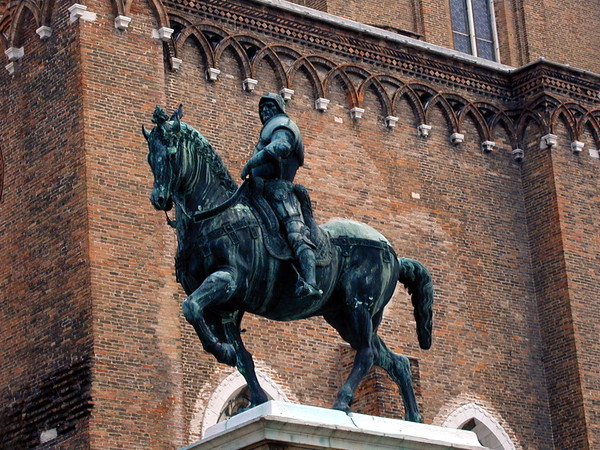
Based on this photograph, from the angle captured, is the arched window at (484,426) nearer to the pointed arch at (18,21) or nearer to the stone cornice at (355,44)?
the stone cornice at (355,44)

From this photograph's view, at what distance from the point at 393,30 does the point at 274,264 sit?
16.0 meters

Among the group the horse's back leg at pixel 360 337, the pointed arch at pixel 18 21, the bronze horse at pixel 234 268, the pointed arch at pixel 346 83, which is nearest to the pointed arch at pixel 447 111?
the pointed arch at pixel 346 83

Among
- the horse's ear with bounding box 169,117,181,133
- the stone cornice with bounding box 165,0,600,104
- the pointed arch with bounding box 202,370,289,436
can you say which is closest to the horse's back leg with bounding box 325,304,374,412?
the horse's ear with bounding box 169,117,181,133

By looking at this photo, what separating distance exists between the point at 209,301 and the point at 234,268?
46 cm

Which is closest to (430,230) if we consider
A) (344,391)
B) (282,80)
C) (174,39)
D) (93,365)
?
(282,80)

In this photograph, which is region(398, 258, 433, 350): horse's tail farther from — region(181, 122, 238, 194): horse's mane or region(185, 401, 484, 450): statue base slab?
region(181, 122, 238, 194): horse's mane

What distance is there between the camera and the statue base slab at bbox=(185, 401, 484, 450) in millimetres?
13086

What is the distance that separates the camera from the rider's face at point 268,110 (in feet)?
49.5

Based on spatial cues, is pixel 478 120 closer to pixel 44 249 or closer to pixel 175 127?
pixel 44 249

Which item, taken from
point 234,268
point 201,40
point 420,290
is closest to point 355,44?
point 201,40

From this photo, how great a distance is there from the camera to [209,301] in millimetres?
13805

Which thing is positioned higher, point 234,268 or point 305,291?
point 234,268

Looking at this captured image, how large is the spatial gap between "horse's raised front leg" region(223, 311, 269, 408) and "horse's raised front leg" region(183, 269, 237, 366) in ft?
0.63

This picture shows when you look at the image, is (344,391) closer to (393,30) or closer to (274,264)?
(274,264)
